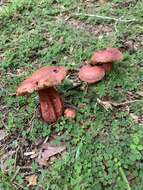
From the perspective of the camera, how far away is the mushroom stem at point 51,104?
3.42 meters

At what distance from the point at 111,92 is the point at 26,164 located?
1013 mm

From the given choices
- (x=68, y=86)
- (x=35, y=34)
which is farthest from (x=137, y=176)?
(x=35, y=34)

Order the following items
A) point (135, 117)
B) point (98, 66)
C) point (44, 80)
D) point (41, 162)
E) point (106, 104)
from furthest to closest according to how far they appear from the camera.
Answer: point (98, 66)
point (106, 104)
point (135, 117)
point (41, 162)
point (44, 80)

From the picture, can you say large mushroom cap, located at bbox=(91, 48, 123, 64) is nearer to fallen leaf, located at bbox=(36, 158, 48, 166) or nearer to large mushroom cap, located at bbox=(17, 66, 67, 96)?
large mushroom cap, located at bbox=(17, 66, 67, 96)

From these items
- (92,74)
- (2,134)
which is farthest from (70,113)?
(2,134)

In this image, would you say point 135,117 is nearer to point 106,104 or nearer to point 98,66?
point 106,104

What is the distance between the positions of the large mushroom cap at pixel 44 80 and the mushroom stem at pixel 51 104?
0.17 meters

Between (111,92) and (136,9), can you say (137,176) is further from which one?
(136,9)

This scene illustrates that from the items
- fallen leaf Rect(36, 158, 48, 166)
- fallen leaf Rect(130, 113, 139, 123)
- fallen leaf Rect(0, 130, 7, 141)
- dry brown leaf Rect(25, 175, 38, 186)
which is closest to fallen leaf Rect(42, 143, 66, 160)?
fallen leaf Rect(36, 158, 48, 166)

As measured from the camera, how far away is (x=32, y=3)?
17.2 feet

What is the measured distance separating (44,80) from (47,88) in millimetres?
216

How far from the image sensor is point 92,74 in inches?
142

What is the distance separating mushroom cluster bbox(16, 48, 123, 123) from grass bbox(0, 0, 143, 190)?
0.09m

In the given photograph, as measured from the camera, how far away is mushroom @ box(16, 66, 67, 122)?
10.5 ft
